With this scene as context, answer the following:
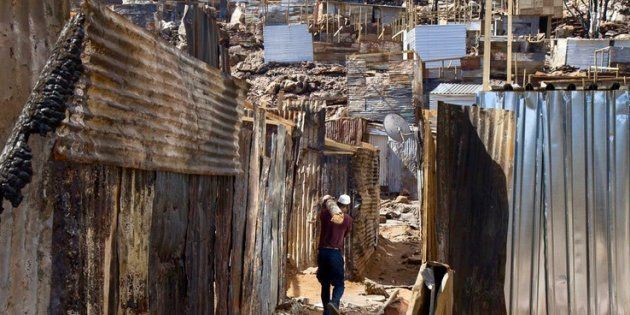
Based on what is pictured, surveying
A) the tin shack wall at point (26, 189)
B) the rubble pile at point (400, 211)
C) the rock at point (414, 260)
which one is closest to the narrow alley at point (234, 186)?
the tin shack wall at point (26, 189)

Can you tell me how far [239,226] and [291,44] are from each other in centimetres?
2759

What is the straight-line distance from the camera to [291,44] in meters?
32.2

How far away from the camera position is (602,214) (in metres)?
5.14

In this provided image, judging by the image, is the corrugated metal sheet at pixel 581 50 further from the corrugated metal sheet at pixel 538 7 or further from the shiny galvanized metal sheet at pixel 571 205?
the shiny galvanized metal sheet at pixel 571 205

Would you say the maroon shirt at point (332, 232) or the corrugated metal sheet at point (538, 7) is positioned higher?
the corrugated metal sheet at point (538, 7)

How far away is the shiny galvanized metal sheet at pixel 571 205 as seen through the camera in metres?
5.13

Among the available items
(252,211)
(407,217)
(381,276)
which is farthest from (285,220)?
(407,217)

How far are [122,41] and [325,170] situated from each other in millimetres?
7872

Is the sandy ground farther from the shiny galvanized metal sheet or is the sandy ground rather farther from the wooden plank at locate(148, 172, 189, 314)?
the wooden plank at locate(148, 172, 189, 314)

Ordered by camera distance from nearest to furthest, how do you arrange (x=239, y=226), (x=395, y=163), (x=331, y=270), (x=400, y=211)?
1. (x=239, y=226)
2. (x=331, y=270)
3. (x=400, y=211)
4. (x=395, y=163)

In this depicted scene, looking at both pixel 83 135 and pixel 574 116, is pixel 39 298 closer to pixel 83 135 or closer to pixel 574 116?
pixel 83 135

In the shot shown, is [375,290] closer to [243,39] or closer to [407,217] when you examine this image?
[407,217]

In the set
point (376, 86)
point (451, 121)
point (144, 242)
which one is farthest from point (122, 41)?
point (376, 86)

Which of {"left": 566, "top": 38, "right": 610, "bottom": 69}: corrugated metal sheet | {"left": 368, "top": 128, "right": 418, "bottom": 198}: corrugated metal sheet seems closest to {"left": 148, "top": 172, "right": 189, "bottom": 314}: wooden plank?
{"left": 368, "top": 128, "right": 418, "bottom": 198}: corrugated metal sheet
